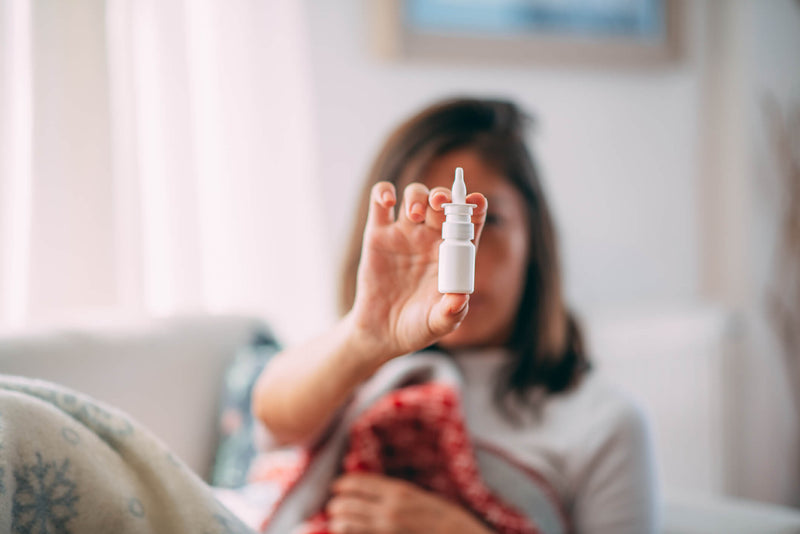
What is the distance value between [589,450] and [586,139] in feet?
3.88

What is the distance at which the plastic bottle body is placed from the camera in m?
0.38

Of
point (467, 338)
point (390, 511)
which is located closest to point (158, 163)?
point (467, 338)

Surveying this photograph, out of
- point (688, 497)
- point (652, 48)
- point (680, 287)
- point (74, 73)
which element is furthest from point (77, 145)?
point (680, 287)

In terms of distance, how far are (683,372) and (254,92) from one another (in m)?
1.25

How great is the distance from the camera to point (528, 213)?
83 centimetres

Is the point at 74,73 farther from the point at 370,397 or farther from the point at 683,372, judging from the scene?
the point at 683,372

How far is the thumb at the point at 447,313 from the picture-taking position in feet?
1.27

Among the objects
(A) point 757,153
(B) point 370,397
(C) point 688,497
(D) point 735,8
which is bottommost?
(C) point 688,497

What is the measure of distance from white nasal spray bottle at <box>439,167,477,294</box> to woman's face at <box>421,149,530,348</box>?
11.7 inches

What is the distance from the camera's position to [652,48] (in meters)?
1.81

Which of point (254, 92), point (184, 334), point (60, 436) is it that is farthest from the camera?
point (254, 92)

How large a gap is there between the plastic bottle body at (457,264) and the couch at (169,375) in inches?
21.2

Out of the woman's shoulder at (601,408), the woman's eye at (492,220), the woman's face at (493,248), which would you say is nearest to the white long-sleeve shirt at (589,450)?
the woman's shoulder at (601,408)

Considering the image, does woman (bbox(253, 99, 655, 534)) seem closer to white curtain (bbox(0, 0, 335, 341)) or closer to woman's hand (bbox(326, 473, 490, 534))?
woman's hand (bbox(326, 473, 490, 534))
